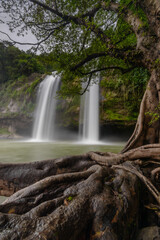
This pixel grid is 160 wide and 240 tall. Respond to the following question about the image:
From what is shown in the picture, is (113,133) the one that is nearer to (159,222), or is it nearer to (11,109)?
(159,222)

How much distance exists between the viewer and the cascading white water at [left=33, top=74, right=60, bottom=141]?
1563 centimetres

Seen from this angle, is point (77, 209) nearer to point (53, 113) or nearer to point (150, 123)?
point (150, 123)

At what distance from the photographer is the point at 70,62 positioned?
441 centimetres

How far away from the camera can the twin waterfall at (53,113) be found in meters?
12.3

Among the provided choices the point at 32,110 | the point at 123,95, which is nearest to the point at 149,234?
the point at 123,95

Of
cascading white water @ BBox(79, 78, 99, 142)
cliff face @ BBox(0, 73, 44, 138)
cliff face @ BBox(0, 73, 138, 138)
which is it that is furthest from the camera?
cliff face @ BBox(0, 73, 44, 138)

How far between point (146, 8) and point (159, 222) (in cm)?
437

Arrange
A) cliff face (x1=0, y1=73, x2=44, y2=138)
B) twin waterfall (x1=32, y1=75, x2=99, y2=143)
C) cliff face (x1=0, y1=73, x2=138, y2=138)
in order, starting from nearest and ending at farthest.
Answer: cliff face (x1=0, y1=73, x2=138, y2=138)
twin waterfall (x1=32, y1=75, x2=99, y2=143)
cliff face (x1=0, y1=73, x2=44, y2=138)

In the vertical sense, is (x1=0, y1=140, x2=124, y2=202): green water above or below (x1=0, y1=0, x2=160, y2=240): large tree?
below

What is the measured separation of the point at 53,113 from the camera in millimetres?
15336

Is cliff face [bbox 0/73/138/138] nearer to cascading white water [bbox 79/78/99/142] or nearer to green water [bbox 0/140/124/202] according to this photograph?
cascading white water [bbox 79/78/99/142]

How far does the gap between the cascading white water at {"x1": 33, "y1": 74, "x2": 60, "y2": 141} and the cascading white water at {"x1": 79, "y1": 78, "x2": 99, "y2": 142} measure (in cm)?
449

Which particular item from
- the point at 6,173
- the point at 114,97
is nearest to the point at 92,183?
the point at 6,173

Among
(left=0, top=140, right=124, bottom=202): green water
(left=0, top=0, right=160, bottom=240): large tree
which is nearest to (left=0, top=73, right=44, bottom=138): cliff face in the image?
(left=0, top=140, right=124, bottom=202): green water
